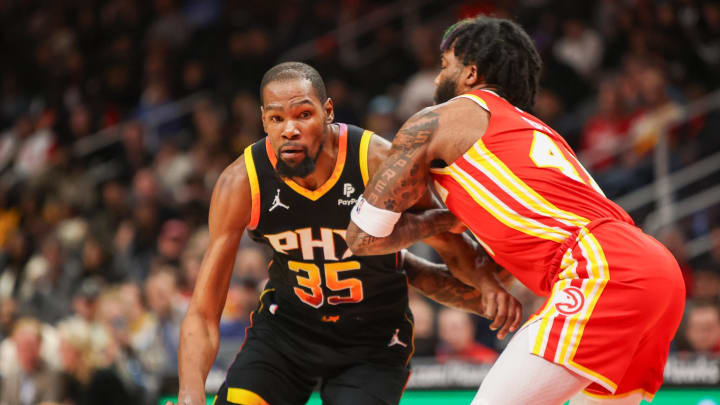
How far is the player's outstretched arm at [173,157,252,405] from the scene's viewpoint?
4074 millimetres

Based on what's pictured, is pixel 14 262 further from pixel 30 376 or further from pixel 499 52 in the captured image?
pixel 499 52

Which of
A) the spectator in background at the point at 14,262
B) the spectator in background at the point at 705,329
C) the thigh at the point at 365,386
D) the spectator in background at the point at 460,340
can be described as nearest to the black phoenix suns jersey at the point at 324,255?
the thigh at the point at 365,386

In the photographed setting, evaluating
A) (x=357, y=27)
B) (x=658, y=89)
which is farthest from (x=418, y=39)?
(x=658, y=89)

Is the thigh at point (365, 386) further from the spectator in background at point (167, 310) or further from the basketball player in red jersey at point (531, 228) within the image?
the spectator in background at point (167, 310)

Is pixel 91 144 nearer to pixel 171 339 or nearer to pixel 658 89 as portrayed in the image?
pixel 171 339

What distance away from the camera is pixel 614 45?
10.0 metres

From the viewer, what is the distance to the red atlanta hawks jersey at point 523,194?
141 inches

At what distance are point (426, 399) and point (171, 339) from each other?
330cm

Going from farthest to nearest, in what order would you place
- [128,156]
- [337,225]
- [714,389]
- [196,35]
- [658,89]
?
[196,35]
[128,156]
[658,89]
[714,389]
[337,225]

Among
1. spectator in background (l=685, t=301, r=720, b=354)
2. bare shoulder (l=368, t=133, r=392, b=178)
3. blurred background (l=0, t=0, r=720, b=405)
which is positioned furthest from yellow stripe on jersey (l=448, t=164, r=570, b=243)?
spectator in background (l=685, t=301, r=720, b=354)

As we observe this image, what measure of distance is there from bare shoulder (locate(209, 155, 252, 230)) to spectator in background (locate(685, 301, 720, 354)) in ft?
12.9

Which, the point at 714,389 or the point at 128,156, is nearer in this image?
the point at 714,389

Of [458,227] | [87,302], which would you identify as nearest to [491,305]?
[458,227]

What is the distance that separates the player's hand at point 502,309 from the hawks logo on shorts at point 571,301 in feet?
2.25
